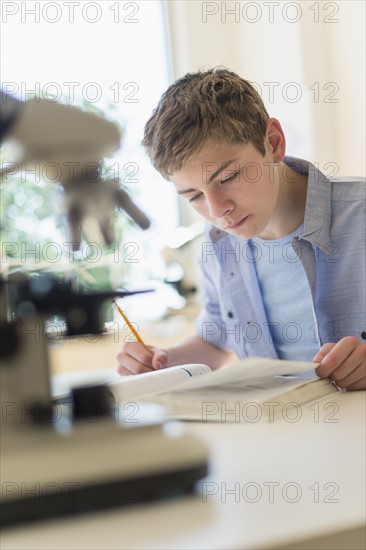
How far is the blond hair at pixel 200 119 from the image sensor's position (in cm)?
133

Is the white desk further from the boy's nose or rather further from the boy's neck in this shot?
the boy's neck

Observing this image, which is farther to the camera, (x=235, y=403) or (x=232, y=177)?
(x=232, y=177)

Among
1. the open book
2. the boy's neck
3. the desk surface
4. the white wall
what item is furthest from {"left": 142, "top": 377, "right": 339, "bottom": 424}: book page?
the white wall

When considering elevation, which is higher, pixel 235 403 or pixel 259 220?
pixel 259 220


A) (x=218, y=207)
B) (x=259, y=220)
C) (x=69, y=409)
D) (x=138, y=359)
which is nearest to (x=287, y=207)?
(x=259, y=220)

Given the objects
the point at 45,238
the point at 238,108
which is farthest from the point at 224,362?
the point at 45,238

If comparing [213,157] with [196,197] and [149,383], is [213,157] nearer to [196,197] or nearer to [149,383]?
[196,197]

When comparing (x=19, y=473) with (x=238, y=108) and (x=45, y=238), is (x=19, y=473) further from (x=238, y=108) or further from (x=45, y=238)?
(x=45, y=238)

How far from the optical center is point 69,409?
64 centimetres

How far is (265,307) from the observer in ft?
5.26

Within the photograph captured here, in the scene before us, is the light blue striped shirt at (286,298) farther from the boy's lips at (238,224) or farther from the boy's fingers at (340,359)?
the boy's fingers at (340,359)

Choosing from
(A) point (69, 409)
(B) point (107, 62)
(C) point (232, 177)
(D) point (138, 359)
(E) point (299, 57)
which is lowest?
(D) point (138, 359)

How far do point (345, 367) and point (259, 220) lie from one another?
0.49 metres

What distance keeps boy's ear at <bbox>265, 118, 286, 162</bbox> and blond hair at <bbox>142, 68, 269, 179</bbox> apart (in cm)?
3
